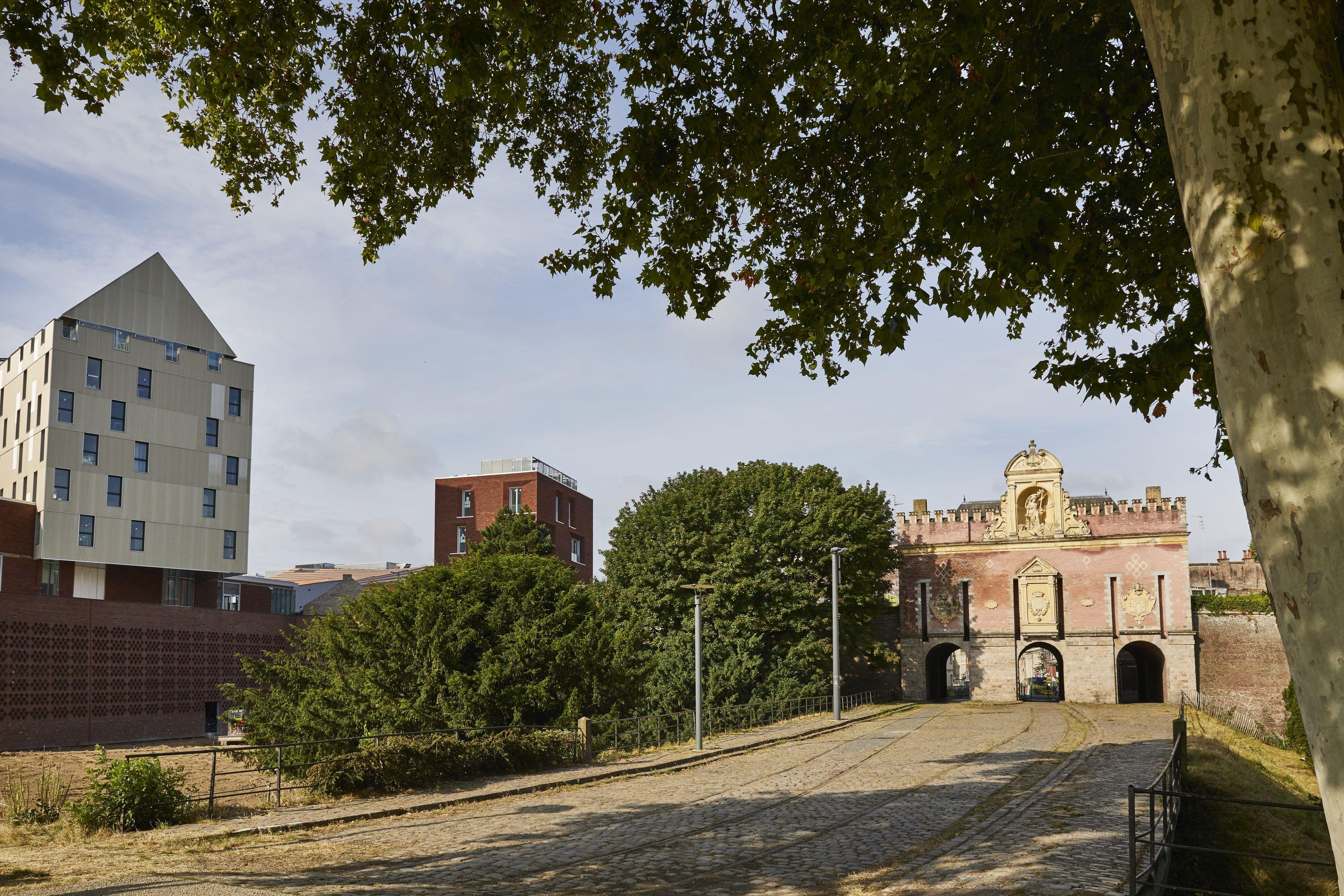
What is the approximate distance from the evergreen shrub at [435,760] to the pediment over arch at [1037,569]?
35.6 m

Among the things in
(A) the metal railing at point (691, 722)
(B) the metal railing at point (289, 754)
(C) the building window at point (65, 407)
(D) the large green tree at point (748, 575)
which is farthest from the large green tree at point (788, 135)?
(C) the building window at point (65, 407)

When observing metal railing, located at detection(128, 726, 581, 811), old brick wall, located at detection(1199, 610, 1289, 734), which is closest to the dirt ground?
metal railing, located at detection(128, 726, 581, 811)

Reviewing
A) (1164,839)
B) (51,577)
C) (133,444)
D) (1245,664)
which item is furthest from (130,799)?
(1245,664)

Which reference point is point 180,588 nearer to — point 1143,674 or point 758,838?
point 758,838

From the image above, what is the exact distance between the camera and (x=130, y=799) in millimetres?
13992

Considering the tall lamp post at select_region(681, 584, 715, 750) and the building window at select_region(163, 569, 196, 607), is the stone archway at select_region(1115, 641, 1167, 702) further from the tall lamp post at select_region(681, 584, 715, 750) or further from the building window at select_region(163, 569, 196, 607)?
the building window at select_region(163, 569, 196, 607)

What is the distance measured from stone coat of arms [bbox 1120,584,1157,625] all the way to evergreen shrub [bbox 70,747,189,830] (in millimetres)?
46398

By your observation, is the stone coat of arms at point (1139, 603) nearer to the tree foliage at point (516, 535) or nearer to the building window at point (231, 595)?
the tree foliage at point (516, 535)

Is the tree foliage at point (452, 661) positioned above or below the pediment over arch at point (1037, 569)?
below

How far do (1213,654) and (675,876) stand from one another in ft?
155

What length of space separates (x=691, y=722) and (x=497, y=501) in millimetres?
29264

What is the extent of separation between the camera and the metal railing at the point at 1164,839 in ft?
27.3

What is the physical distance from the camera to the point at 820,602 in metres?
44.9

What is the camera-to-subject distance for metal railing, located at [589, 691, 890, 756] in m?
24.7
